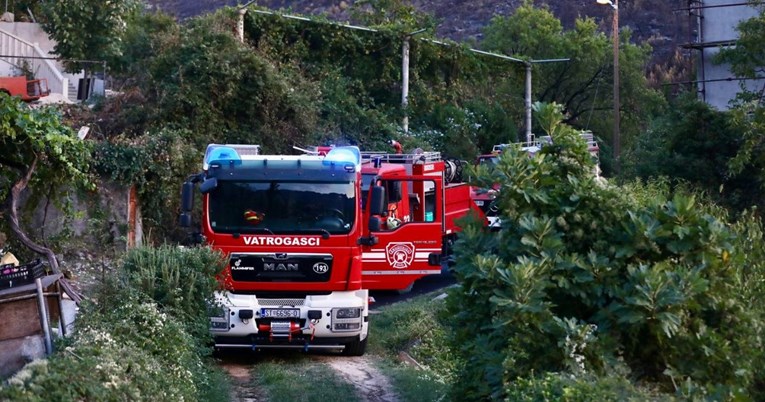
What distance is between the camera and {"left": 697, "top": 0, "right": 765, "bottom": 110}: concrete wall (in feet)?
104

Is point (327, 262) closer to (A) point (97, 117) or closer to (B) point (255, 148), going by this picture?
(B) point (255, 148)

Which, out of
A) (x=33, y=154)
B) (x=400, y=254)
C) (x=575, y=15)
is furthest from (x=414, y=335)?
(x=575, y=15)

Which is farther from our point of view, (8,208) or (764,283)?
(8,208)

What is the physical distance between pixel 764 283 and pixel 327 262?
6.45 m

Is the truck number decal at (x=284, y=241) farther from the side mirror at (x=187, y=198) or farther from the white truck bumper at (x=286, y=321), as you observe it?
the side mirror at (x=187, y=198)

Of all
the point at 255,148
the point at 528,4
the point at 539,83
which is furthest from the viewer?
the point at 528,4

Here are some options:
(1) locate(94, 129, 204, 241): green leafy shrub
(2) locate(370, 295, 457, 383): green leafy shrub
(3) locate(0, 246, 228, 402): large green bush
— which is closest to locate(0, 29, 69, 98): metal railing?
(1) locate(94, 129, 204, 241): green leafy shrub

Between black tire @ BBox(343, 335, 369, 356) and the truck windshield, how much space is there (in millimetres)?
1820

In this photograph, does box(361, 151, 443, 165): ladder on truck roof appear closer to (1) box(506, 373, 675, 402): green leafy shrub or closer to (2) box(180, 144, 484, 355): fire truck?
(2) box(180, 144, 484, 355): fire truck

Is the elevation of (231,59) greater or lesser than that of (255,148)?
greater

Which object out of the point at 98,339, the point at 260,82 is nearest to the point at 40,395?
the point at 98,339

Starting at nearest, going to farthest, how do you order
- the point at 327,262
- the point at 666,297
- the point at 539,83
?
the point at 666,297, the point at 327,262, the point at 539,83

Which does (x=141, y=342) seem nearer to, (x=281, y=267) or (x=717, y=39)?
(x=281, y=267)

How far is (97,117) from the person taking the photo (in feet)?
93.3
